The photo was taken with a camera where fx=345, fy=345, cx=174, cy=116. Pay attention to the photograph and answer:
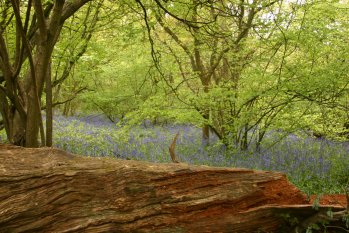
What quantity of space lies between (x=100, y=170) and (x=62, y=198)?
38 centimetres

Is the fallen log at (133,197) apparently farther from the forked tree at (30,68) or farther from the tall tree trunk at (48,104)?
the tall tree trunk at (48,104)

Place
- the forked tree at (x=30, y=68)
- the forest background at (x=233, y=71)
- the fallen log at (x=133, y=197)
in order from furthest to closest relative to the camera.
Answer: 1. the forest background at (x=233, y=71)
2. the forked tree at (x=30, y=68)
3. the fallen log at (x=133, y=197)

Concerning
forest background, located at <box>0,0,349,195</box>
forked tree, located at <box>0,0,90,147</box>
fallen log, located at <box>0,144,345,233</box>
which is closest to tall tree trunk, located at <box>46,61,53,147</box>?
forest background, located at <box>0,0,349,195</box>

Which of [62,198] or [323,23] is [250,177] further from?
[323,23]

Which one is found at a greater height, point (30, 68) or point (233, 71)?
point (233, 71)

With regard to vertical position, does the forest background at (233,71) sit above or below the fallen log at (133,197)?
above

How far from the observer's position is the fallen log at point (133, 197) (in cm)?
249

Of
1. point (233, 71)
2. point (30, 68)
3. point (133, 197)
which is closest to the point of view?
point (133, 197)

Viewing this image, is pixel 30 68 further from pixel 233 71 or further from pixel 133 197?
pixel 233 71

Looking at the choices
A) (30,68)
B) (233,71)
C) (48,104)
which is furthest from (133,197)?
(233,71)

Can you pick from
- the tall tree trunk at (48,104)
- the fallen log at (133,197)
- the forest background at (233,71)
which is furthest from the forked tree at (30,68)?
the fallen log at (133,197)

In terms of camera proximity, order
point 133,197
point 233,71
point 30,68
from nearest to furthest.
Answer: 1. point 133,197
2. point 30,68
3. point 233,71

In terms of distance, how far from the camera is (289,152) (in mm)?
10117

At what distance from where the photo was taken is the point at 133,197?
2.71 metres
